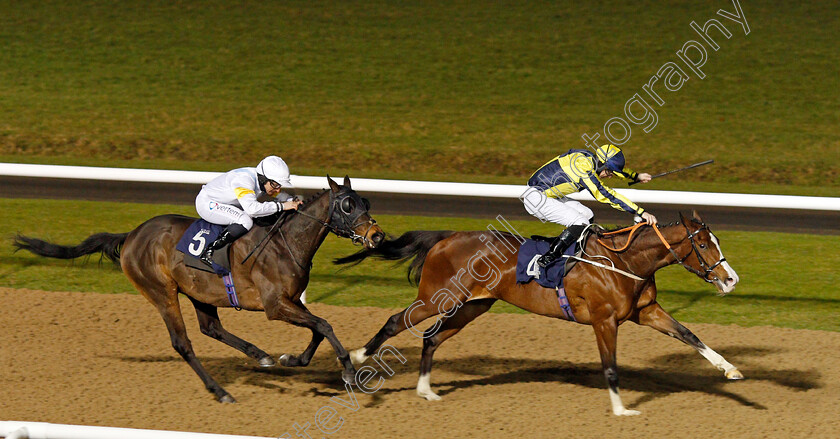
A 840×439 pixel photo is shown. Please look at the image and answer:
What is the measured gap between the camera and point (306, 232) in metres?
6.38

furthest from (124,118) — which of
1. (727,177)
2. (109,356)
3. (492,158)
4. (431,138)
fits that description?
(109,356)

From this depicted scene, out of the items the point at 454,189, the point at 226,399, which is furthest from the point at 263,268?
the point at 454,189

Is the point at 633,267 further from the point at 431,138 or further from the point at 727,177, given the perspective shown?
the point at 431,138

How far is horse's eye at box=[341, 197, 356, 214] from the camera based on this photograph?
6176mm

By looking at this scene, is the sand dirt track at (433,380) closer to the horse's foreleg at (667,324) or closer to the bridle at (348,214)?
the horse's foreleg at (667,324)

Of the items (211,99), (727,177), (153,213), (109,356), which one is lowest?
(727,177)

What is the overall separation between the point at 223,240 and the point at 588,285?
2273 millimetres

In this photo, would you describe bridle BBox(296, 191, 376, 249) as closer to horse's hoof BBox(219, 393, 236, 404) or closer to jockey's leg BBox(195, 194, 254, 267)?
jockey's leg BBox(195, 194, 254, 267)

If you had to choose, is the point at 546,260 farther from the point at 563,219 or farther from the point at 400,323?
the point at 400,323

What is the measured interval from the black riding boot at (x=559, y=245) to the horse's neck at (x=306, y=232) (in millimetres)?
1350

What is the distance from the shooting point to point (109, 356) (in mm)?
7234

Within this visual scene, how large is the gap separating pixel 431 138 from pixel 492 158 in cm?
149

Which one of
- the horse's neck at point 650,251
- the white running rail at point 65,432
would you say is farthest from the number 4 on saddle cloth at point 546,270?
the white running rail at point 65,432

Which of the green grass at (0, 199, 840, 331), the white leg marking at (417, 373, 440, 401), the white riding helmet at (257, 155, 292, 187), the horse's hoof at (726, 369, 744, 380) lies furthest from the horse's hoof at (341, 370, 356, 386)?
the horse's hoof at (726, 369, 744, 380)
